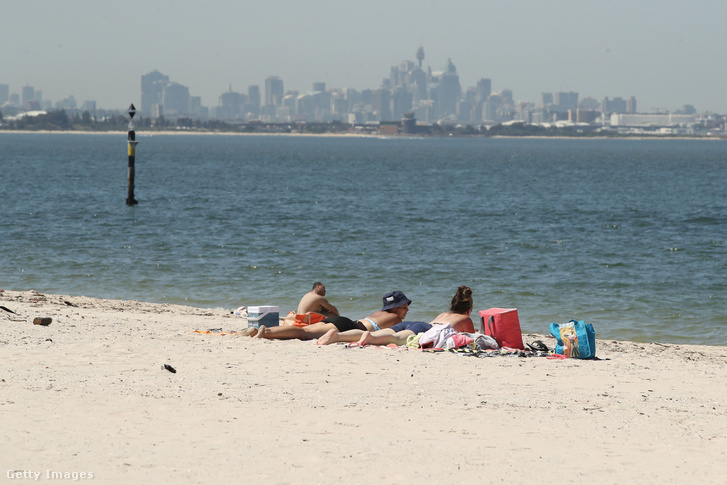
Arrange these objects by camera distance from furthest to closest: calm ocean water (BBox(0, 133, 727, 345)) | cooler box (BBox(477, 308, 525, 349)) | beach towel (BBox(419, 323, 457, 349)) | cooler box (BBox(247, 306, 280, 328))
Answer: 1. calm ocean water (BBox(0, 133, 727, 345))
2. cooler box (BBox(247, 306, 280, 328))
3. cooler box (BBox(477, 308, 525, 349))
4. beach towel (BBox(419, 323, 457, 349))

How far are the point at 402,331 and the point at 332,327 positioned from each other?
1.14 meters

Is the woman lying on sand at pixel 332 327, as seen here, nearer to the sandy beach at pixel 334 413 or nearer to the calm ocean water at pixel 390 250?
the sandy beach at pixel 334 413

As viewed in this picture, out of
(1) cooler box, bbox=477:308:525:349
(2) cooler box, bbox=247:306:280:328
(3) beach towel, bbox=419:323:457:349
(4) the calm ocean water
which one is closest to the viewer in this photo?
(3) beach towel, bbox=419:323:457:349

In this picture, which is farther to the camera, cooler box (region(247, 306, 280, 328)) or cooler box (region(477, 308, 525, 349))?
cooler box (region(247, 306, 280, 328))

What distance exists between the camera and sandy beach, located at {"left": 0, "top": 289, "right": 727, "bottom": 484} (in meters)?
7.31

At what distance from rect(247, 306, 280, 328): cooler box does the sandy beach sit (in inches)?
20.1

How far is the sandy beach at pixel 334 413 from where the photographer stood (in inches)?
288

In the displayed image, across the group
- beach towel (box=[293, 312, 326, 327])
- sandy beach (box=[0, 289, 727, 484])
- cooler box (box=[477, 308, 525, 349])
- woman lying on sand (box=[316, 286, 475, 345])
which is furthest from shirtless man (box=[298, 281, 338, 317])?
cooler box (box=[477, 308, 525, 349])

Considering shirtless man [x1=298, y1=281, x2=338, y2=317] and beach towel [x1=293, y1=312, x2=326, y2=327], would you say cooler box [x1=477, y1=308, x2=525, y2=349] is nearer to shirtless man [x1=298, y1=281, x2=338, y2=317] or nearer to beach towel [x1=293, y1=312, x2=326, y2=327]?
shirtless man [x1=298, y1=281, x2=338, y2=317]

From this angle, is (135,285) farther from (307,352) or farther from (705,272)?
(705,272)

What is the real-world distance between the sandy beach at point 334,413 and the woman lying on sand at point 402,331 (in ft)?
0.99

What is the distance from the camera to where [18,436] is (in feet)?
25.3

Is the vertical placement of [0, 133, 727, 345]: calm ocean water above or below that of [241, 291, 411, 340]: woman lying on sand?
below

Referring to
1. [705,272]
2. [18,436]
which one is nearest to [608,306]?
[705,272]
